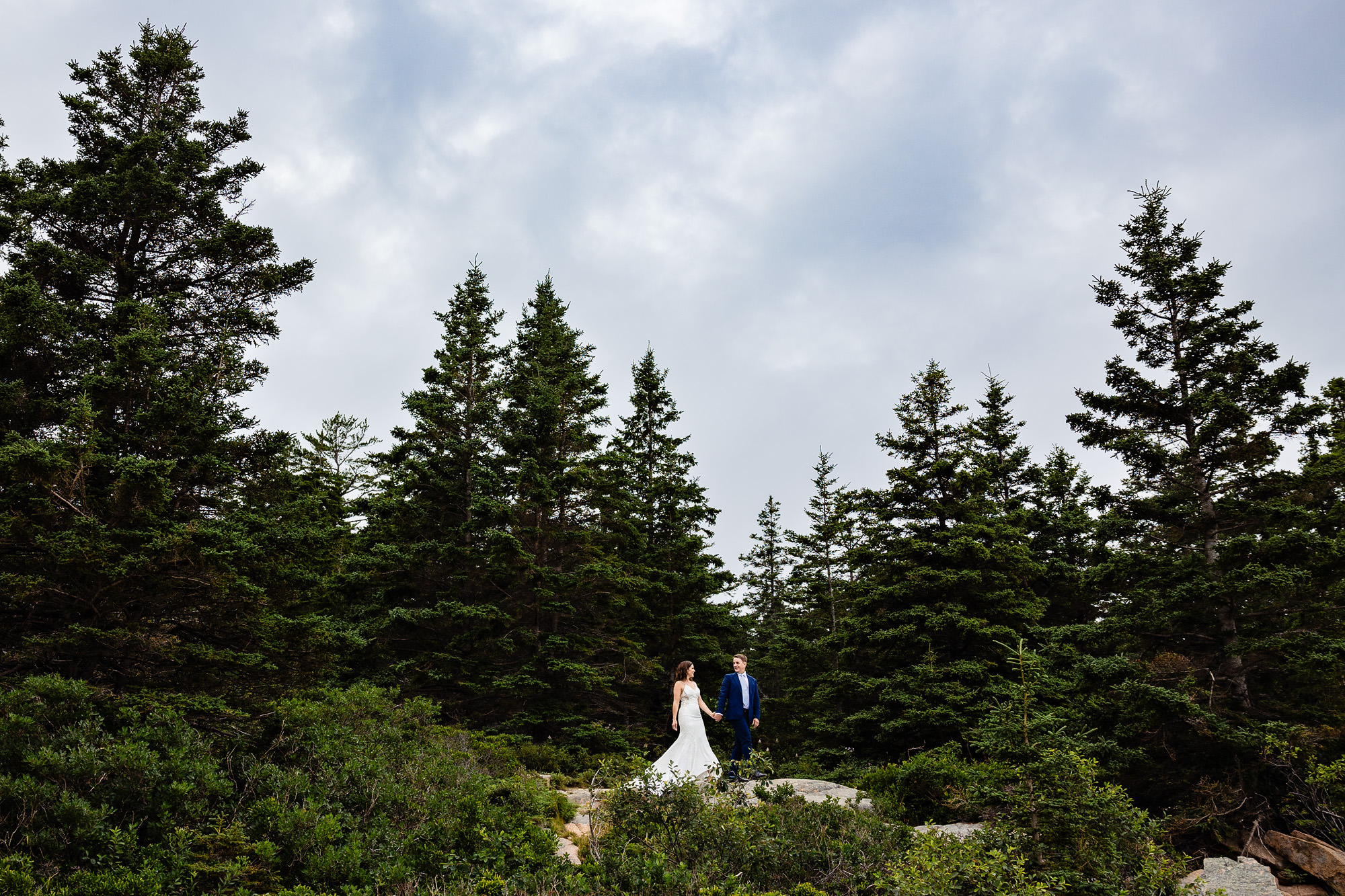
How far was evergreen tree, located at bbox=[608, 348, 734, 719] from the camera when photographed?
20.6 metres

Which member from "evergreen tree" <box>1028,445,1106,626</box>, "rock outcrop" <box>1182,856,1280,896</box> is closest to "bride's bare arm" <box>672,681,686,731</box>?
"rock outcrop" <box>1182,856,1280,896</box>

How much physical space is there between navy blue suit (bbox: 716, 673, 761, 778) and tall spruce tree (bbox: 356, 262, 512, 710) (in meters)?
8.12

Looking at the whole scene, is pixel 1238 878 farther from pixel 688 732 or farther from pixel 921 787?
pixel 688 732

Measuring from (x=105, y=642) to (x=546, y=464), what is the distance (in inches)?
474

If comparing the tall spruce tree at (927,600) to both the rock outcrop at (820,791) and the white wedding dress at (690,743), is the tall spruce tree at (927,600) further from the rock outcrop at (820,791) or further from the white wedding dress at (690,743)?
the white wedding dress at (690,743)

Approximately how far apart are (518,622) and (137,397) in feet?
39.2

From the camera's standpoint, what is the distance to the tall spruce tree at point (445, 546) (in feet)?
57.5

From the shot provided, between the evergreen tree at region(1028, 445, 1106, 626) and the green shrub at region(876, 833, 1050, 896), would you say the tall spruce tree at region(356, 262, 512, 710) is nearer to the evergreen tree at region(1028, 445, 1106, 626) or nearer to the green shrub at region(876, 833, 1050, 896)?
the green shrub at region(876, 833, 1050, 896)

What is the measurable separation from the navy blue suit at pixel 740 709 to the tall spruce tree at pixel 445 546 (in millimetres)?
8123

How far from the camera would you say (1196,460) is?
1080 centimetres

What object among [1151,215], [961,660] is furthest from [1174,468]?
[961,660]

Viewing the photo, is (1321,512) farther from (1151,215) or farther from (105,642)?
(105,642)

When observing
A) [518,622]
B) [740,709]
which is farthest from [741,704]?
[518,622]

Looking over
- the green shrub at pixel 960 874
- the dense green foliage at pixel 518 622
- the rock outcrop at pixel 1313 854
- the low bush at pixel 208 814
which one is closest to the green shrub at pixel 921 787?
the dense green foliage at pixel 518 622
